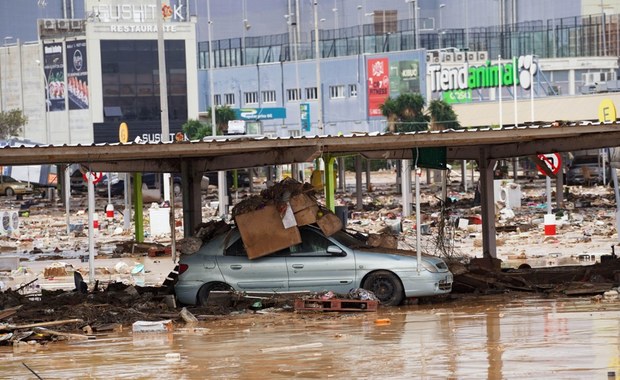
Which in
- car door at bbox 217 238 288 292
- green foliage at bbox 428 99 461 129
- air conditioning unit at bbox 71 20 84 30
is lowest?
car door at bbox 217 238 288 292

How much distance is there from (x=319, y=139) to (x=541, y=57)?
8463 centimetres

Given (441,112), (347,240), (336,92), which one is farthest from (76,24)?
(347,240)

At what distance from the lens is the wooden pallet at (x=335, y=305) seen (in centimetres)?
1878

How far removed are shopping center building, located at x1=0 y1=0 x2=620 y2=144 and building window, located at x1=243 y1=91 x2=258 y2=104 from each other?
0.33 ft

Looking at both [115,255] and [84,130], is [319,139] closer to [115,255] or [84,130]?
[115,255]

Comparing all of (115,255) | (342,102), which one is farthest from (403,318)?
(342,102)

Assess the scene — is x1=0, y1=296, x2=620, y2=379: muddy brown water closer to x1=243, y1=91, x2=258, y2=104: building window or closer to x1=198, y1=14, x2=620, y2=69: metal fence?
x1=198, y1=14, x2=620, y2=69: metal fence

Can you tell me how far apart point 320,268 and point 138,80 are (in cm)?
8277

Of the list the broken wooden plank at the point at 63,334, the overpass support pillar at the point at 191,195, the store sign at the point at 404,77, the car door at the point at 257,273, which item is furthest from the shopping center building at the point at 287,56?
the broken wooden plank at the point at 63,334

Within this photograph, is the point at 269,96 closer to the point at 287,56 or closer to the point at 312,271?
the point at 287,56

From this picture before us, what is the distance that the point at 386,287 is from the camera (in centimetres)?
1942

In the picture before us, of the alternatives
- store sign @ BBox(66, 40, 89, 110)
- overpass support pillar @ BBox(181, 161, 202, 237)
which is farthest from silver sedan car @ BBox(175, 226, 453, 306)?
store sign @ BBox(66, 40, 89, 110)

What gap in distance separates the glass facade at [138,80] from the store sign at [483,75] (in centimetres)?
2104

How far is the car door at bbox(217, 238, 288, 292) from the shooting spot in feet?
64.0
